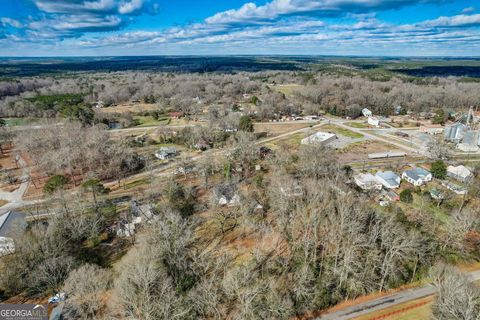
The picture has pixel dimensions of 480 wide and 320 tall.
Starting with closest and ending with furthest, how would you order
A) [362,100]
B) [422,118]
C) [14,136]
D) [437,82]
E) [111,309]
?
[111,309], [14,136], [422,118], [362,100], [437,82]

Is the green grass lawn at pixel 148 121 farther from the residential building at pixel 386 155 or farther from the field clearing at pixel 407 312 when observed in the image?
the field clearing at pixel 407 312

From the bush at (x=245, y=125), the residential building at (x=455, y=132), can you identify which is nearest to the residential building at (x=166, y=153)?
the bush at (x=245, y=125)

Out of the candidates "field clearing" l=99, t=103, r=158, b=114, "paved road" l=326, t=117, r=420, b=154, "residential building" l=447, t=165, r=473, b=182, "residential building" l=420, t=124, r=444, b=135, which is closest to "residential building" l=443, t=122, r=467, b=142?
"residential building" l=420, t=124, r=444, b=135

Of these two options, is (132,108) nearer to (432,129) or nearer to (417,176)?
(417,176)

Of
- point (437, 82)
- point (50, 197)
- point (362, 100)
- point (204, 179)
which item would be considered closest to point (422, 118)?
point (362, 100)

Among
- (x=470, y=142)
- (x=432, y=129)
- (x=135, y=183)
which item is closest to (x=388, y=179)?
(x=470, y=142)

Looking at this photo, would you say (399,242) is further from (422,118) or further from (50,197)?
(422,118)
